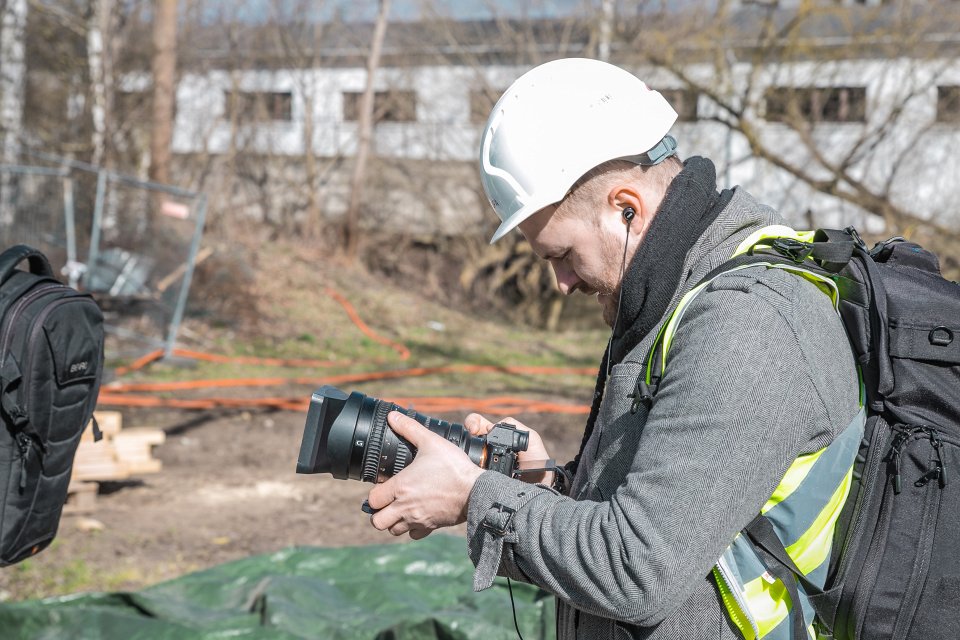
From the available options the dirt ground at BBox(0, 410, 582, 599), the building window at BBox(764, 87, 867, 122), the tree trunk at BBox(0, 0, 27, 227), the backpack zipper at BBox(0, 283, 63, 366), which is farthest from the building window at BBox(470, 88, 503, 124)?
the backpack zipper at BBox(0, 283, 63, 366)

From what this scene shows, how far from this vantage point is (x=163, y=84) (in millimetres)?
14250

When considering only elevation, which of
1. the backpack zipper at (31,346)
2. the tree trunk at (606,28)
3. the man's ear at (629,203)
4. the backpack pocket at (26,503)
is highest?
the tree trunk at (606,28)

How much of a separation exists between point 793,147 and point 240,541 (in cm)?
1345

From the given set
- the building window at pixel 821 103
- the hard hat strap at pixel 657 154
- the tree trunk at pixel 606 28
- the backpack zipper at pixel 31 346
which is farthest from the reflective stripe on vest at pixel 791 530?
the tree trunk at pixel 606 28

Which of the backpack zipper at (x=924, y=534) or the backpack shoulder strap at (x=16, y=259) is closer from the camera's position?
the backpack zipper at (x=924, y=534)

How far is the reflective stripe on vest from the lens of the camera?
158 centimetres

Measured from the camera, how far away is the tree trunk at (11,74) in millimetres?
12333

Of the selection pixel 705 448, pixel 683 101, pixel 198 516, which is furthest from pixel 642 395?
pixel 683 101

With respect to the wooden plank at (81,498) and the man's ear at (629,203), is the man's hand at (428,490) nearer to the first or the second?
the man's ear at (629,203)

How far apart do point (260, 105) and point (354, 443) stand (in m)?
19.3

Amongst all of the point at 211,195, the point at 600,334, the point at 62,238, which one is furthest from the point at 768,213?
the point at 211,195

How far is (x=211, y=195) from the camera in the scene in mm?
17734

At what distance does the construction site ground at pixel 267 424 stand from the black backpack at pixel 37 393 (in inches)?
65.9

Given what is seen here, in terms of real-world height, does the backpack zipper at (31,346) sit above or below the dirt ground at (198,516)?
above
